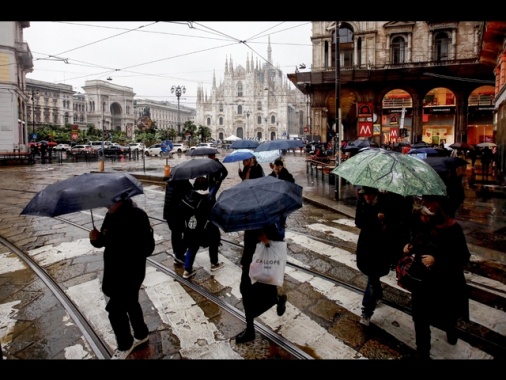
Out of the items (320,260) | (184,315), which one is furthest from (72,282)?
(320,260)

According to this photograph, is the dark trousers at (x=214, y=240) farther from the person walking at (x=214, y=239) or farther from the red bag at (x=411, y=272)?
the red bag at (x=411, y=272)

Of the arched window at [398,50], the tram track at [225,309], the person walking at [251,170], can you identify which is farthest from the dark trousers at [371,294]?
the arched window at [398,50]

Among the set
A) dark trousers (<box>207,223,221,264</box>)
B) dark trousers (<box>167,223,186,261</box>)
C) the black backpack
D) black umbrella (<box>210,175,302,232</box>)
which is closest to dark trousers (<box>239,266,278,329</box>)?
black umbrella (<box>210,175,302,232</box>)

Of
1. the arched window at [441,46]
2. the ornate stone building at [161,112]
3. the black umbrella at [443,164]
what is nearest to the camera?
the black umbrella at [443,164]

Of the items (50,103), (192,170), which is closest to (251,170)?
(192,170)

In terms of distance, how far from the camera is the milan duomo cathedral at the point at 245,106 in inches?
3659

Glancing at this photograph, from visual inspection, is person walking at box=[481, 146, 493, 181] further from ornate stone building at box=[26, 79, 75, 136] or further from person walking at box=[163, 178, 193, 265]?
ornate stone building at box=[26, 79, 75, 136]

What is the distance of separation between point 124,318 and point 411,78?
25.2m

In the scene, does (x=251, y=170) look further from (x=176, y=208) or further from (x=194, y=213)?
(x=194, y=213)

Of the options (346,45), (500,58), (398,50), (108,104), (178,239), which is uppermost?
(108,104)

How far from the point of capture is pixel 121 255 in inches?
108

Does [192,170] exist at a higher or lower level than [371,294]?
higher

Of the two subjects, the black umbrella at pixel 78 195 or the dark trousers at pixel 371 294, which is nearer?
the black umbrella at pixel 78 195
